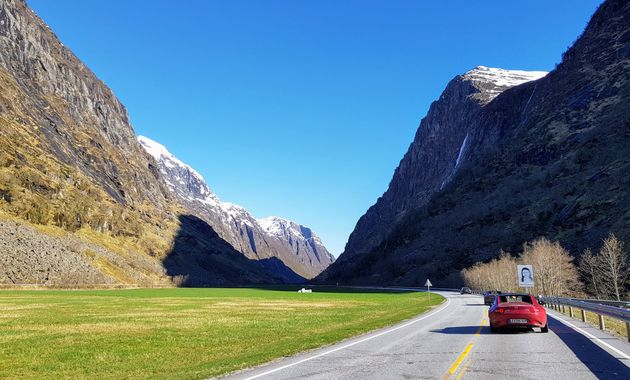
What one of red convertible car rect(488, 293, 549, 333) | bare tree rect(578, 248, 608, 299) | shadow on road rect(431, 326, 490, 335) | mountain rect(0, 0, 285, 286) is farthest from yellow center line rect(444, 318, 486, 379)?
mountain rect(0, 0, 285, 286)

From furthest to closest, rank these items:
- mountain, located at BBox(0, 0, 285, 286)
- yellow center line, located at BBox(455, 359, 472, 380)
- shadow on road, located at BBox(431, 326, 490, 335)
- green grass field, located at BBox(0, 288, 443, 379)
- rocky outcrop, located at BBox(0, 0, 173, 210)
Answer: rocky outcrop, located at BBox(0, 0, 173, 210) < mountain, located at BBox(0, 0, 285, 286) < shadow on road, located at BBox(431, 326, 490, 335) < green grass field, located at BBox(0, 288, 443, 379) < yellow center line, located at BBox(455, 359, 472, 380)

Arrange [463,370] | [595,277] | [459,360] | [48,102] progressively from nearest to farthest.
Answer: [463,370]
[459,360]
[595,277]
[48,102]

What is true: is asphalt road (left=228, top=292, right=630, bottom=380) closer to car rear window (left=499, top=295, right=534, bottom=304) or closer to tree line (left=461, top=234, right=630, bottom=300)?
car rear window (left=499, top=295, right=534, bottom=304)

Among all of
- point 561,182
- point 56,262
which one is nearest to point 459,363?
point 56,262

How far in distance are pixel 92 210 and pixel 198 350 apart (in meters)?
145

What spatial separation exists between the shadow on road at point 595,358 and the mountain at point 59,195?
95.8 m

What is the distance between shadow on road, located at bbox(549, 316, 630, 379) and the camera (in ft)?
37.4

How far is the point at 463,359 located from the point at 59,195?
14516 cm

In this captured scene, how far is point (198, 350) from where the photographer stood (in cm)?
1836

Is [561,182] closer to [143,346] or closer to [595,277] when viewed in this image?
[595,277]

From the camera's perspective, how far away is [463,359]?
13633 millimetres

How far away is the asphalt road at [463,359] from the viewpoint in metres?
11.6

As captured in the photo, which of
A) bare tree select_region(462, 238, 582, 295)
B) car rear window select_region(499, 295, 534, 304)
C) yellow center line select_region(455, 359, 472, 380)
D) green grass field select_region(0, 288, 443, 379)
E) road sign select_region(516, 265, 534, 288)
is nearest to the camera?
yellow center line select_region(455, 359, 472, 380)

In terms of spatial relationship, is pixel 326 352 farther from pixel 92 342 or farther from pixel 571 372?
pixel 92 342
